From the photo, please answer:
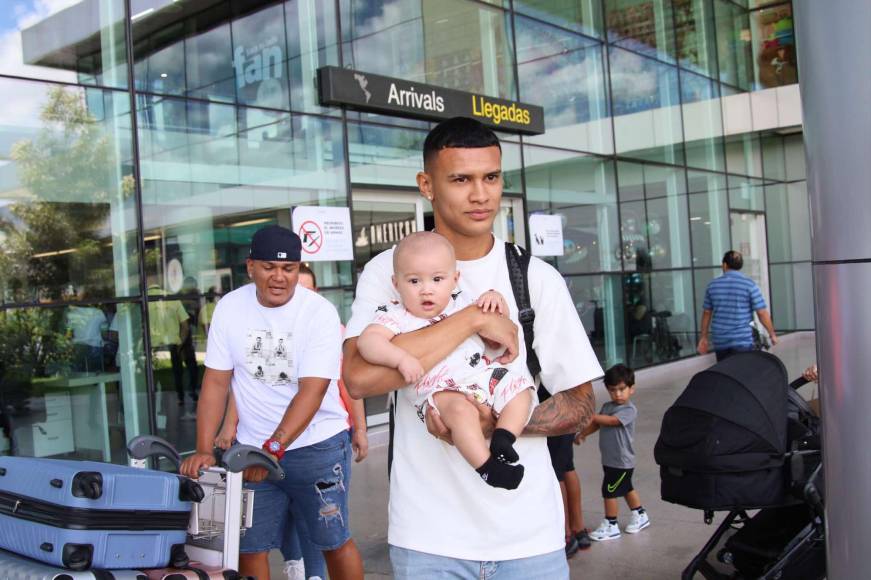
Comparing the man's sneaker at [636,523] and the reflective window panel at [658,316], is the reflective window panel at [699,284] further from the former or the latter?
the man's sneaker at [636,523]

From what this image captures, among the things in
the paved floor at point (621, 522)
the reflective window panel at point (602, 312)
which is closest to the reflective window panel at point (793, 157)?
the reflective window panel at point (602, 312)

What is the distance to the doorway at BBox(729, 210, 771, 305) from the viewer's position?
19.2m

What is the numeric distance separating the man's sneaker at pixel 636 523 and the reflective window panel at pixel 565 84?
7803 mm

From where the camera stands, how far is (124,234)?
7734mm

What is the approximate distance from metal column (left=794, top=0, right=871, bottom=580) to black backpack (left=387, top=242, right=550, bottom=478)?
0.92 meters

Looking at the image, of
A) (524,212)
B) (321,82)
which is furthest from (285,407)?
(524,212)

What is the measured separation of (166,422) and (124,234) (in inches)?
69.9

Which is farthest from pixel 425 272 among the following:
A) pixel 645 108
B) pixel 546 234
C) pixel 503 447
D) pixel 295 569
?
pixel 645 108

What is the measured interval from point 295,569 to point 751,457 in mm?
2454

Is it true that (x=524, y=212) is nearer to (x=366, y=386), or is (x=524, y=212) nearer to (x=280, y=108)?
(x=280, y=108)

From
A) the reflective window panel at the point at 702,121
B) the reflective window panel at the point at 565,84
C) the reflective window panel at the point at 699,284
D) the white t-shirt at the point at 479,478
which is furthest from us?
the reflective window panel at the point at 702,121

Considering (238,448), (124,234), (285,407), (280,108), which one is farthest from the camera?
(280,108)

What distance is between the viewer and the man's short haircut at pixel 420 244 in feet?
7.45

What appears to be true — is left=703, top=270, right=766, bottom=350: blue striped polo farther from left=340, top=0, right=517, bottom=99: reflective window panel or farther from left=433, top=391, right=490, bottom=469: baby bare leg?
left=433, top=391, right=490, bottom=469: baby bare leg
